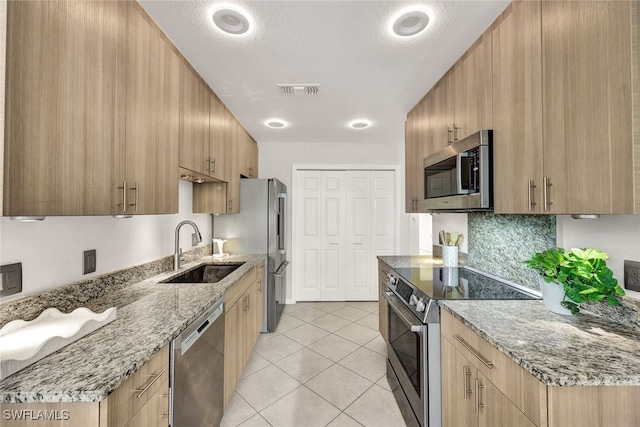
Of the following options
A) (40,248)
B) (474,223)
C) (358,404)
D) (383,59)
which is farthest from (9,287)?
(474,223)

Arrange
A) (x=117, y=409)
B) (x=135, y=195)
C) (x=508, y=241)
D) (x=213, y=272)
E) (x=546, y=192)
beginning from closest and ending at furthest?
(x=117, y=409), (x=546, y=192), (x=135, y=195), (x=508, y=241), (x=213, y=272)

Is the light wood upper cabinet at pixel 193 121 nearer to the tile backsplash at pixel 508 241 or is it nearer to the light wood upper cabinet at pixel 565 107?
the light wood upper cabinet at pixel 565 107

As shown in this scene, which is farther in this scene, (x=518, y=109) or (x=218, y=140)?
(x=218, y=140)

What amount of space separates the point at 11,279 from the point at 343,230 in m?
A: 3.45

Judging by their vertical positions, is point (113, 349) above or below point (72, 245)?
below

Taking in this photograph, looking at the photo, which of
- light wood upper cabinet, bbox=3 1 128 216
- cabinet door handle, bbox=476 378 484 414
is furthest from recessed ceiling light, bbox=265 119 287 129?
cabinet door handle, bbox=476 378 484 414

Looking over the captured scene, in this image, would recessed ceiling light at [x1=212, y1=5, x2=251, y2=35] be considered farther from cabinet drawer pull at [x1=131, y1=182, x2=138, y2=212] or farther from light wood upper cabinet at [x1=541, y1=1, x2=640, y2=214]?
light wood upper cabinet at [x1=541, y1=1, x2=640, y2=214]

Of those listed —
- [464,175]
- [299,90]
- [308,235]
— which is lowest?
[308,235]

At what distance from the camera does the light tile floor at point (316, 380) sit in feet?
5.92

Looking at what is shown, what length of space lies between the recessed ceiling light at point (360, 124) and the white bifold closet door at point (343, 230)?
0.98 metres

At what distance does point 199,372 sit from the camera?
133cm

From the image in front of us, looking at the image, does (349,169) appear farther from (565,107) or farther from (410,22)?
(565,107)

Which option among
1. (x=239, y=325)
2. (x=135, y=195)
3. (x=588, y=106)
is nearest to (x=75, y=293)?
(x=135, y=195)

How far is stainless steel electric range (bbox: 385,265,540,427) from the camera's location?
1421 millimetres
